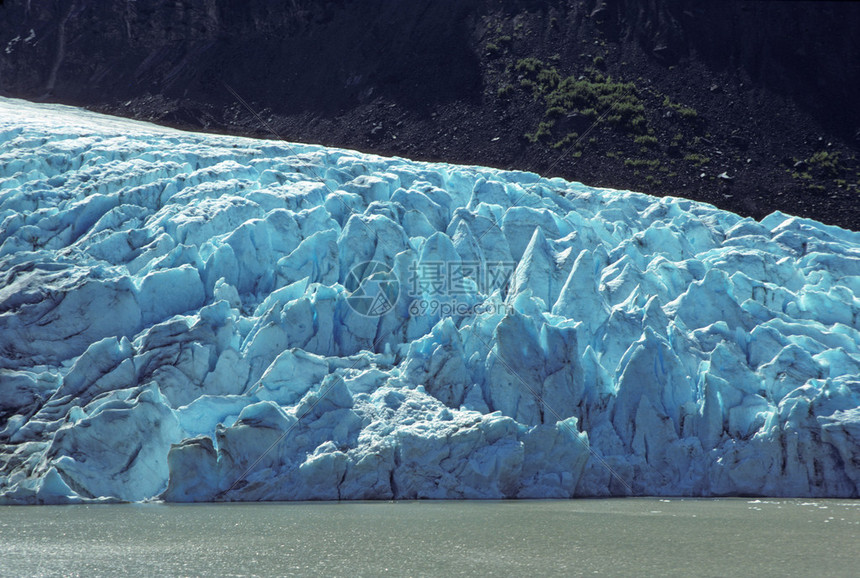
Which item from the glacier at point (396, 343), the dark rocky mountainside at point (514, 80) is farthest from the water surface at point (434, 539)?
the dark rocky mountainside at point (514, 80)

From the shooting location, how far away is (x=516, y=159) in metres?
24.6

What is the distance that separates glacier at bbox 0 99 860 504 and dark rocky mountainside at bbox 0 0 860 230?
10.1 m

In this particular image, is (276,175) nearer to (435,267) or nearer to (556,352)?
(435,267)

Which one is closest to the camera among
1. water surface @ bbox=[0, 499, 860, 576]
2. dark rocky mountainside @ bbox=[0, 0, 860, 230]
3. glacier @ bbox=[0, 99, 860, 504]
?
water surface @ bbox=[0, 499, 860, 576]

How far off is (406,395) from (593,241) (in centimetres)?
444

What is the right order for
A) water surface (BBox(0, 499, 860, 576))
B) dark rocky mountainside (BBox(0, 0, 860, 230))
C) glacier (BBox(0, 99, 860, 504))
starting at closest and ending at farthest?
1. water surface (BBox(0, 499, 860, 576))
2. glacier (BBox(0, 99, 860, 504))
3. dark rocky mountainside (BBox(0, 0, 860, 230))

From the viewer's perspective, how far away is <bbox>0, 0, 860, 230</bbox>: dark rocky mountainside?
78.4ft

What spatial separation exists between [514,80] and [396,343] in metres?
17.6

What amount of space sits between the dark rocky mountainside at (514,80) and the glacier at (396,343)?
10.1m

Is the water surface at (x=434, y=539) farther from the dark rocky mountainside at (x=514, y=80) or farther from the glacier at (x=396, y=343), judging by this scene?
the dark rocky mountainside at (x=514, y=80)

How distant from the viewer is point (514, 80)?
88.9 feet

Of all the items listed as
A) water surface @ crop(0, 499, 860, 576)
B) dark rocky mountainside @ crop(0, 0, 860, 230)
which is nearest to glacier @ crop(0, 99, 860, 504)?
water surface @ crop(0, 499, 860, 576)

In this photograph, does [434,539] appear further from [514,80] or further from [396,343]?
[514,80]

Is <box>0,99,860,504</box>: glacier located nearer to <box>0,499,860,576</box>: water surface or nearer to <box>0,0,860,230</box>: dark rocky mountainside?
<box>0,499,860,576</box>: water surface
